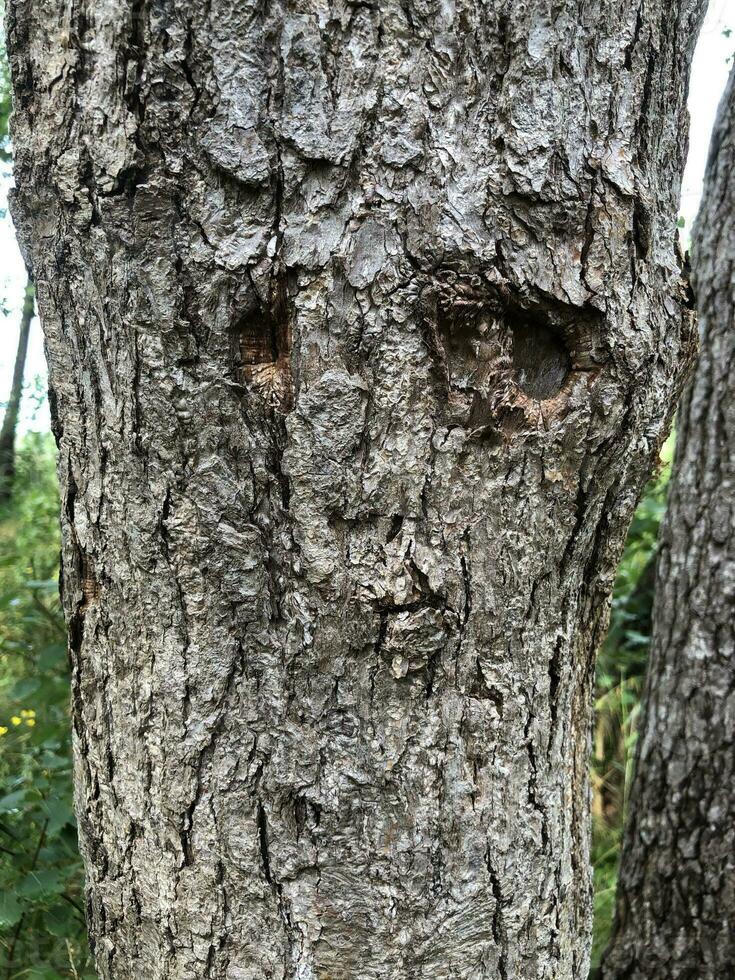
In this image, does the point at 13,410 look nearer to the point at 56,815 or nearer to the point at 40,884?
the point at 56,815

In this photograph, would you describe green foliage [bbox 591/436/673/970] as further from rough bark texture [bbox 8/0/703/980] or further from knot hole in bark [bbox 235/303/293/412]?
knot hole in bark [bbox 235/303/293/412]

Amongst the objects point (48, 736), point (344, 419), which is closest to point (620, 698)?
point (48, 736)

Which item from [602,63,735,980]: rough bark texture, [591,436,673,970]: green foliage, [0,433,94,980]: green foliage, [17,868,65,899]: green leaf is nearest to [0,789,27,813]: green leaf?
[0,433,94,980]: green foliage

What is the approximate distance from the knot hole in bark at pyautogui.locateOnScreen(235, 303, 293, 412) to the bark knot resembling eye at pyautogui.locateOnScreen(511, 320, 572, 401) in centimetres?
32

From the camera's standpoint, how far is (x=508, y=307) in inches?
43.2

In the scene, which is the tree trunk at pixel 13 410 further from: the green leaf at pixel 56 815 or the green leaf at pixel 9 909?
the green leaf at pixel 9 909

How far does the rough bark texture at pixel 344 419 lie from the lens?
1036 mm

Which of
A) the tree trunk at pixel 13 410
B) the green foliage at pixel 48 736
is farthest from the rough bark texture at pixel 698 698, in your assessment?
the tree trunk at pixel 13 410

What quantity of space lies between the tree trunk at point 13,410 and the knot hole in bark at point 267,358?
7.44ft

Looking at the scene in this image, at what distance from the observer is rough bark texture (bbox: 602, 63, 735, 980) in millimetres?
2502

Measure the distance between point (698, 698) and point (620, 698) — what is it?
217 cm

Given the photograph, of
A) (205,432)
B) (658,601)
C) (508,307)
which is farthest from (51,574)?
(508,307)

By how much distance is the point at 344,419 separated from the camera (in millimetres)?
1077

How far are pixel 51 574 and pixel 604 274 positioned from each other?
137 inches
